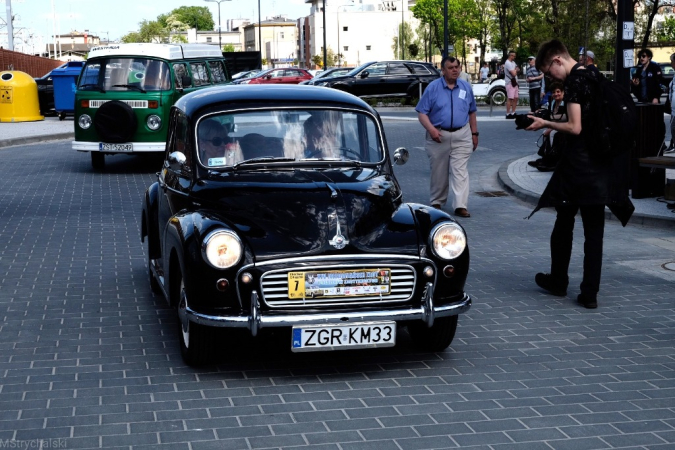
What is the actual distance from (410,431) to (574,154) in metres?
3.35

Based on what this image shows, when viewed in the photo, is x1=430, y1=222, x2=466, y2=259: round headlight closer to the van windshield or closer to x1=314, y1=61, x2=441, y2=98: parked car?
the van windshield

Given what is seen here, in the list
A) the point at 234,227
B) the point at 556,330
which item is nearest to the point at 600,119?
the point at 556,330

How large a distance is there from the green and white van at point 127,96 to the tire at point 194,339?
436 inches

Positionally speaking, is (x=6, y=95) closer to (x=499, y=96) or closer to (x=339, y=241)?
(x=499, y=96)

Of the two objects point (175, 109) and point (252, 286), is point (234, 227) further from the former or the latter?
point (175, 109)

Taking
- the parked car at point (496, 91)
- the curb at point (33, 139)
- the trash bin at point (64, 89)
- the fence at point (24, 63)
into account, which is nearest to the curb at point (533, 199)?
the curb at point (33, 139)

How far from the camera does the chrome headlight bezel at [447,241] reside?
19.5ft

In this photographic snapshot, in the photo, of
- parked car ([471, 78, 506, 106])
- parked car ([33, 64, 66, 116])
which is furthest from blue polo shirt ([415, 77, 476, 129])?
parked car ([471, 78, 506, 106])

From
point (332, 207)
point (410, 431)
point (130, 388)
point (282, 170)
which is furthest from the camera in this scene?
point (282, 170)

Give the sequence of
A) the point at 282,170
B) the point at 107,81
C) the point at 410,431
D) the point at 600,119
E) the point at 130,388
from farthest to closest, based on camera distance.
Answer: the point at 107,81 → the point at 600,119 → the point at 282,170 → the point at 130,388 → the point at 410,431

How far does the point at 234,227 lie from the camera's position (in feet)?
19.0

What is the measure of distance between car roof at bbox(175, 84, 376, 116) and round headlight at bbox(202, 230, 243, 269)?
1521 millimetres

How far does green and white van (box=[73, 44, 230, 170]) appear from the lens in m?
16.9

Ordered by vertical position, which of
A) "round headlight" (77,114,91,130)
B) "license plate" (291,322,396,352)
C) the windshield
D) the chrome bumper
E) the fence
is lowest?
"license plate" (291,322,396,352)
